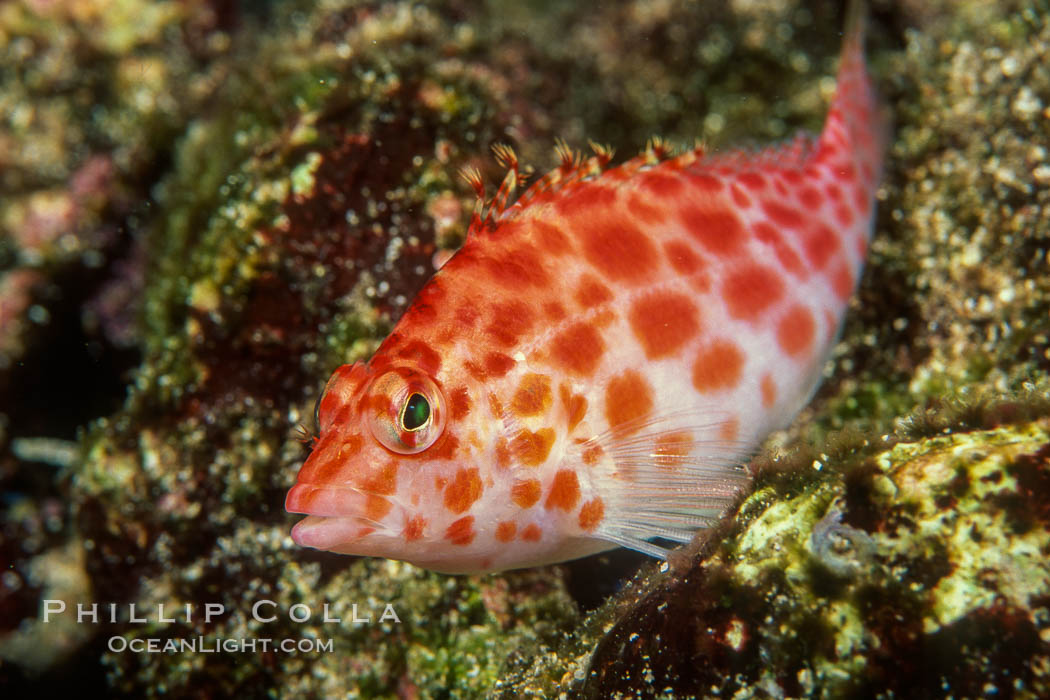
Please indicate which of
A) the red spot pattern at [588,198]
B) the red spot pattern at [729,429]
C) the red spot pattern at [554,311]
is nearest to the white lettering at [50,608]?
the red spot pattern at [554,311]

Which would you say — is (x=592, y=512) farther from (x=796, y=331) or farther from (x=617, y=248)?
(x=796, y=331)

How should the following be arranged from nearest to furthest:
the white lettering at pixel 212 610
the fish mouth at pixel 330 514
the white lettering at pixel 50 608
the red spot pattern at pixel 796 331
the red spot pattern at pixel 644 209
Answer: the fish mouth at pixel 330 514
the red spot pattern at pixel 644 209
the red spot pattern at pixel 796 331
the white lettering at pixel 212 610
the white lettering at pixel 50 608

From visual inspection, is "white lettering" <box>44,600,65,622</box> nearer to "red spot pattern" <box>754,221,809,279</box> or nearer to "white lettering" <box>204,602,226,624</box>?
"white lettering" <box>204,602,226,624</box>

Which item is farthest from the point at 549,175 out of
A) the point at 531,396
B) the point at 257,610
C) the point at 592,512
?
the point at 257,610

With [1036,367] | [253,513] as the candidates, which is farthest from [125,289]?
[1036,367]

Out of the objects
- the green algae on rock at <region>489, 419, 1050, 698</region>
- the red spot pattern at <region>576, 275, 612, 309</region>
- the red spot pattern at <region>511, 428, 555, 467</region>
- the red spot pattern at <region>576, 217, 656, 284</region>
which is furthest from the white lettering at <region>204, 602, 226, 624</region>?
the red spot pattern at <region>576, 217, 656, 284</region>

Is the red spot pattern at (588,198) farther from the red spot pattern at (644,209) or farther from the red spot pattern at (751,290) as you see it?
the red spot pattern at (751,290)
